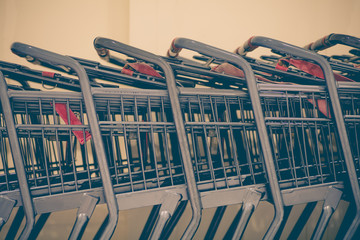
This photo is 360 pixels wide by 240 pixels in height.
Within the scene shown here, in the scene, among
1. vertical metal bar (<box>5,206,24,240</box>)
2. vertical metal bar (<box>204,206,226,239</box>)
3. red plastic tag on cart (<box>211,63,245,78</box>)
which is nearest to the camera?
red plastic tag on cart (<box>211,63,245,78</box>)

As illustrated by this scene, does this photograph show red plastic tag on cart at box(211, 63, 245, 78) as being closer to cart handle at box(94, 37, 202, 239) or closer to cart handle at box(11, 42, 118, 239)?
cart handle at box(94, 37, 202, 239)

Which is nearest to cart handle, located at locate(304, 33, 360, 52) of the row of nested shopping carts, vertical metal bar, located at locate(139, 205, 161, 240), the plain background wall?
the row of nested shopping carts

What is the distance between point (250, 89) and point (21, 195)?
783mm

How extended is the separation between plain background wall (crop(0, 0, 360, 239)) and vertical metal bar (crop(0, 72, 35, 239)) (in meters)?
0.66

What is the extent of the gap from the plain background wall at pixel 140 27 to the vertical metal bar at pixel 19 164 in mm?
657

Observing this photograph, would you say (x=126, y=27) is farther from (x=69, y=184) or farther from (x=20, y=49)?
(x=69, y=184)

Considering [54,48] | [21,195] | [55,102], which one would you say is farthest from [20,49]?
[54,48]

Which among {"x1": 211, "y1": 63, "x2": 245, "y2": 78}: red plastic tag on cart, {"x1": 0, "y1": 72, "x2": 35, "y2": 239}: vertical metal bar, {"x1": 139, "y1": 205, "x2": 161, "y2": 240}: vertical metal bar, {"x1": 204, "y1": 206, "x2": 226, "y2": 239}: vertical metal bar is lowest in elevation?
{"x1": 204, "y1": 206, "x2": 226, "y2": 239}: vertical metal bar

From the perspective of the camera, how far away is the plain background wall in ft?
4.49

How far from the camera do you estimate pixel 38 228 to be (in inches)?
49.7

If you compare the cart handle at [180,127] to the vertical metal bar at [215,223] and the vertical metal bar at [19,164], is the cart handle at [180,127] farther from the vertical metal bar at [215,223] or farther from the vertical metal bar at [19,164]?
the vertical metal bar at [215,223]

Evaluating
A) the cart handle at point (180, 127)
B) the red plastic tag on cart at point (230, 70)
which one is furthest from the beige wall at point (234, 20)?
the cart handle at point (180, 127)

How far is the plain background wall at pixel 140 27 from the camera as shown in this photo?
137 cm

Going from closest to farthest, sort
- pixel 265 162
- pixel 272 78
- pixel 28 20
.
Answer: pixel 265 162
pixel 272 78
pixel 28 20
